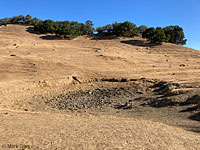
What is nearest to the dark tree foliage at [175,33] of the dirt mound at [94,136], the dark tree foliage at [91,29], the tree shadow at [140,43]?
the dark tree foliage at [91,29]

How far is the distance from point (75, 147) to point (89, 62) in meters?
16.8

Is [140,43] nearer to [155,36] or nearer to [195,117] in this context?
[155,36]

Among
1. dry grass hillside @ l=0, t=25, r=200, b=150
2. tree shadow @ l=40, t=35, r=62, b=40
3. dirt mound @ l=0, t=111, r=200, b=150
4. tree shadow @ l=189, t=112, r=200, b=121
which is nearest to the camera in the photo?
dirt mound @ l=0, t=111, r=200, b=150

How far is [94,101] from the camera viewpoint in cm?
1072

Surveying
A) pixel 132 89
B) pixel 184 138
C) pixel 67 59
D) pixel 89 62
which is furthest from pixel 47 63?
pixel 184 138

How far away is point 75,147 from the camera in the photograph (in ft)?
12.2

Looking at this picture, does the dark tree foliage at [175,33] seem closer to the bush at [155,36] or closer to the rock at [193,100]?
the bush at [155,36]

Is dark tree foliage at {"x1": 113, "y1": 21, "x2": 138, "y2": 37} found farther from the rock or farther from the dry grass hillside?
the rock

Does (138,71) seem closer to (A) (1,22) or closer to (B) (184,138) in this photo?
(B) (184,138)

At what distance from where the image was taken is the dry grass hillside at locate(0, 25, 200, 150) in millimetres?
4172

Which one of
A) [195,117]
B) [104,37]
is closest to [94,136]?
[195,117]

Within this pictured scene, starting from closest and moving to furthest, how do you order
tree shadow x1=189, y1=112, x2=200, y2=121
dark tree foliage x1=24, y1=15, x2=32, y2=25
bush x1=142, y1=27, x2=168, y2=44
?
tree shadow x1=189, y1=112, x2=200, y2=121
bush x1=142, y1=27, x2=168, y2=44
dark tree foliage x1=24, y1=15, x2=32, y2=25

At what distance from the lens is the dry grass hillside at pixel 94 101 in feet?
13.7

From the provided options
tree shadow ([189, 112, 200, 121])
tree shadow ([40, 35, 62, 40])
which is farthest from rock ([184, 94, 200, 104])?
tree shadow ([40, 35, 62, 40])
